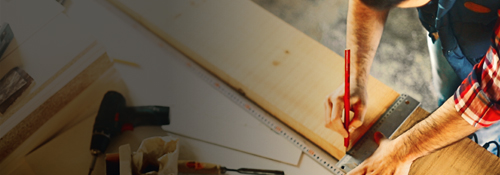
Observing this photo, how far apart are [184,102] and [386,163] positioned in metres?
0.81

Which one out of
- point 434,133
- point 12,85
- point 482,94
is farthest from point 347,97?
point 12,85

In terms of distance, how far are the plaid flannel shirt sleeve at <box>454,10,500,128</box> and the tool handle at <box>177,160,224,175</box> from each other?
799 mm

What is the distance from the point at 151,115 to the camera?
1.47 m

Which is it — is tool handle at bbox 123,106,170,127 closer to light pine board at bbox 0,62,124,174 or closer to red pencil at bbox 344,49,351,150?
light pine board at bbox 0,62,124,174

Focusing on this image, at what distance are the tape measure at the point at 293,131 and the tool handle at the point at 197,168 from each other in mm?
257

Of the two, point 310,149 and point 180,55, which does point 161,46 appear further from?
point 310,149

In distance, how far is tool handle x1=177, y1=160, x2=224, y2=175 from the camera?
1.33m

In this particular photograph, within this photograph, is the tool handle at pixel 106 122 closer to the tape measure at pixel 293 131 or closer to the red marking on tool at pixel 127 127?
the red marking on tool at pixel 127 127

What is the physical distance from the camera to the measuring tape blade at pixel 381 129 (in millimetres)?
1256

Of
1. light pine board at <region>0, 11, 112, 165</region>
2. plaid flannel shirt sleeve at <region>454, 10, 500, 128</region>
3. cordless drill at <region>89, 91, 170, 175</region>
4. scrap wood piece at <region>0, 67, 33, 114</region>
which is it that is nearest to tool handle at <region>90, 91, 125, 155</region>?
cordless drill at <region>89, 91, 170, 175</region>

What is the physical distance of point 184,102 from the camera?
1.54 metres

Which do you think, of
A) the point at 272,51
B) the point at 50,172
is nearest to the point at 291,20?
the point at 272,51

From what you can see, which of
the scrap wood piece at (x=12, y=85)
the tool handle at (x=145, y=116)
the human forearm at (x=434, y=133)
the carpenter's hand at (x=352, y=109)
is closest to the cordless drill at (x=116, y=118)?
the tool handle at (x=145, y=116)

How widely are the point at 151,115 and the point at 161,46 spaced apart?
36 cm
